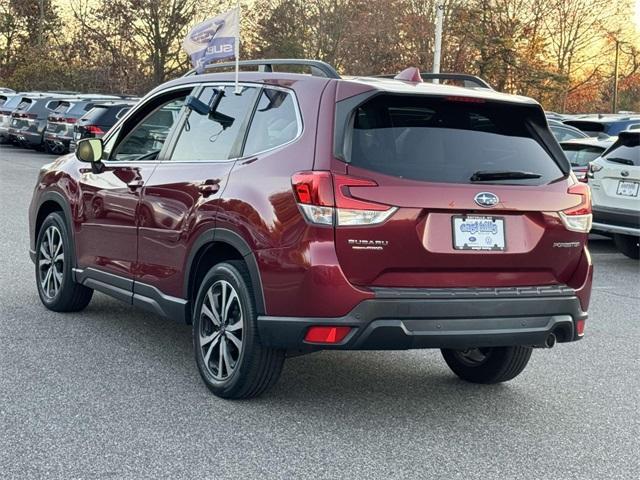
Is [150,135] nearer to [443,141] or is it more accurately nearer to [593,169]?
[443,141]

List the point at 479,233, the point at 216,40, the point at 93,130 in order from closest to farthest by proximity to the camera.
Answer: the point at 479,233
the point at 216,40
the point at 93,130

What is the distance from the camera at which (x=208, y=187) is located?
5215mm

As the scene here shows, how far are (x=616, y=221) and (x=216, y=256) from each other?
7.21 meters

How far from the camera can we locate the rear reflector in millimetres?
4438

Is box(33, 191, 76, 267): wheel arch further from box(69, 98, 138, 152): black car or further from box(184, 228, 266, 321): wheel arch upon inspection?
box(69, 98, 138, 152): black car

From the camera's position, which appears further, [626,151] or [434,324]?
[626,151]

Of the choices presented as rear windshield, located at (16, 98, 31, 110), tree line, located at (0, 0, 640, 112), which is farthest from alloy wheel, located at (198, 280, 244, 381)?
tree line, located at (0, 0, 640, 112)

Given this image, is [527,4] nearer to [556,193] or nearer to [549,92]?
[549,92]

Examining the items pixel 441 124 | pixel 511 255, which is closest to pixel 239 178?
pixel 441 124

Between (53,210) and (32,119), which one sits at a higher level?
(53,210)

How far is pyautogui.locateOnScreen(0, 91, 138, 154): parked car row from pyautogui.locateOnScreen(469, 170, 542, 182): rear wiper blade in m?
20.2

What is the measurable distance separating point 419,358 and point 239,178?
1958 millimetres

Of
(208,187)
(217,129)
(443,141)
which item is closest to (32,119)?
(217,129)

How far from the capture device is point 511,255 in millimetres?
4672
